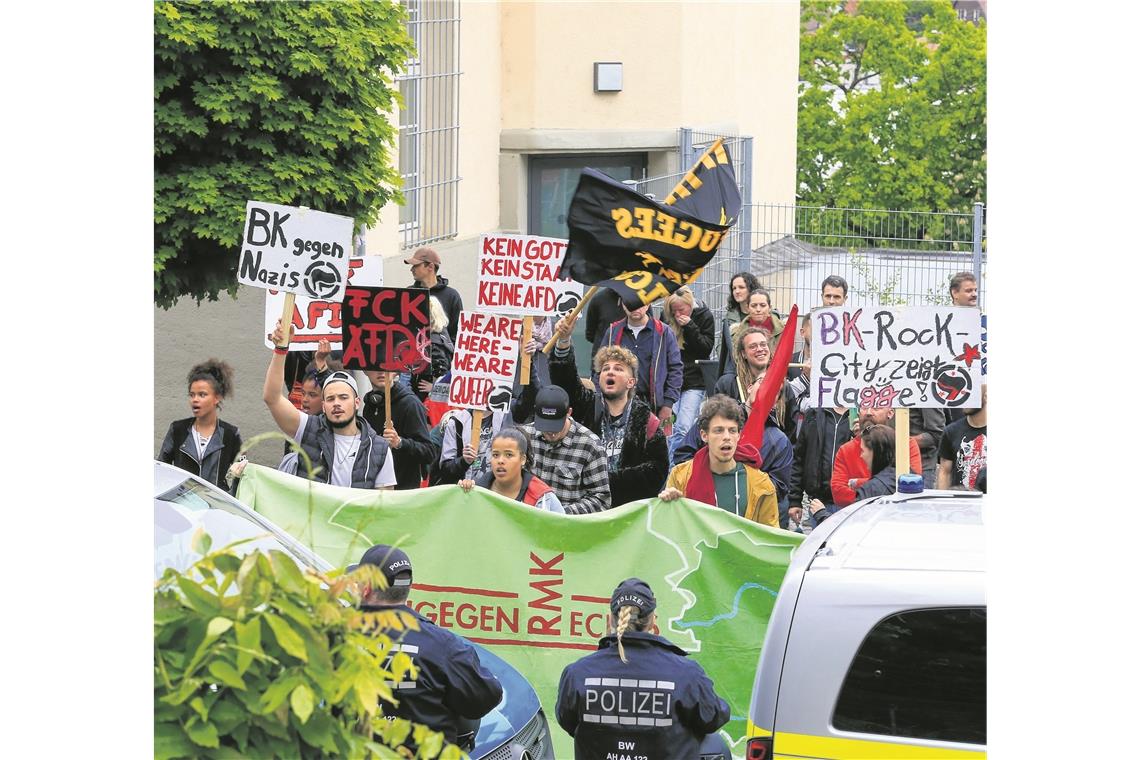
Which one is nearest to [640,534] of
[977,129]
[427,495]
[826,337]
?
[427,495]

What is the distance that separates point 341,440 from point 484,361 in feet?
4.78

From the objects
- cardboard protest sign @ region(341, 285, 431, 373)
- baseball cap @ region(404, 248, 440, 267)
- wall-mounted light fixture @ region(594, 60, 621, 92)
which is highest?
wall-mounted light fixture @ region(594, 60, 621, 92)

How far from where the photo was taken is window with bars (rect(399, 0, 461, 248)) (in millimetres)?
18031

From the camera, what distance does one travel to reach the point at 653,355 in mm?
11648

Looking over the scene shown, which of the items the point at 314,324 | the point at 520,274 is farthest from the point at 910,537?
the point at 314,324

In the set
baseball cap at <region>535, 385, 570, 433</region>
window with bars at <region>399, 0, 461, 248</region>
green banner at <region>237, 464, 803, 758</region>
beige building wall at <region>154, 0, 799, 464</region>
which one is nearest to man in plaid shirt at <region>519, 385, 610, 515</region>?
baseball cap at <region>535, 385, 570, 433</region>

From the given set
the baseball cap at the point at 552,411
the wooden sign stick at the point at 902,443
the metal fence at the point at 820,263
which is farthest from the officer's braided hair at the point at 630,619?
the metal fence at the point at 820,263

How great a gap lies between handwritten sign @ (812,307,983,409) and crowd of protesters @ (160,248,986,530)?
394 mm

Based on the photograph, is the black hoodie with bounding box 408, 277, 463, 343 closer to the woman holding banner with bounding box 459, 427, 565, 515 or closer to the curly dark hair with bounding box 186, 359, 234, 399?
the curly dark hair with bounding box 186, 359, 234, 399

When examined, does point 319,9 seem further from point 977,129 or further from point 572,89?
point 977,129

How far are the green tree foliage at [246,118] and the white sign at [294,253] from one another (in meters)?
1.30

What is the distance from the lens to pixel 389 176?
11609 millimetres

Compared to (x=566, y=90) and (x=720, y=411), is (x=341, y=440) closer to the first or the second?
(x=720, y=411)

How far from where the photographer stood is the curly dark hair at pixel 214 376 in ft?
29.7
